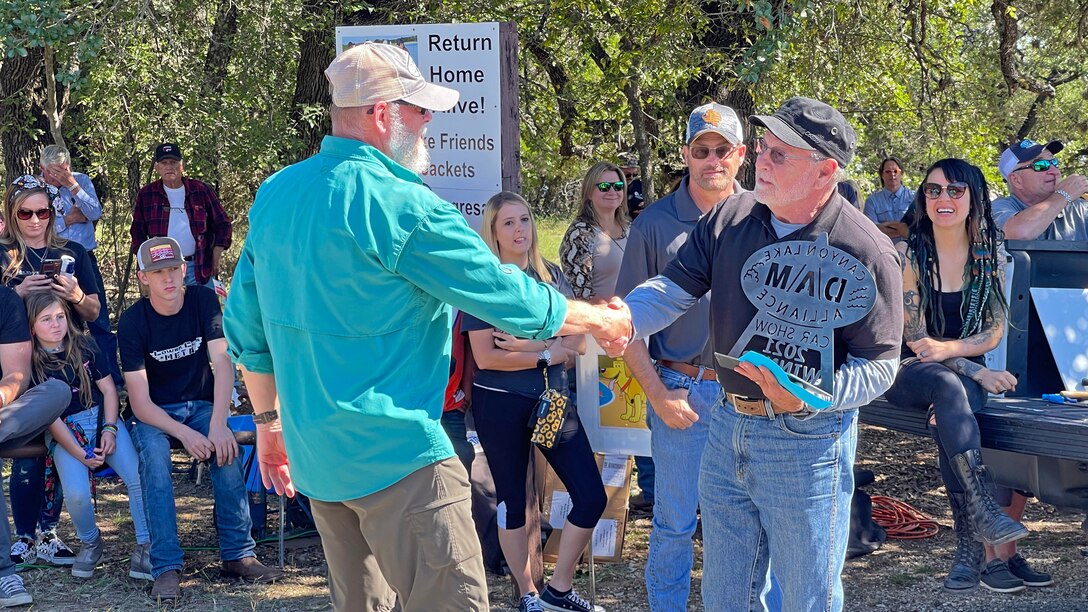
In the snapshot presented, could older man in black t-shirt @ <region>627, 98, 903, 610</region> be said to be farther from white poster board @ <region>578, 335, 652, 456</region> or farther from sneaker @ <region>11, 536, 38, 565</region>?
sneaker @ <region>11, 536, 38, 565</region>

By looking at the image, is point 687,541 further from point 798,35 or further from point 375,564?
point 798,35

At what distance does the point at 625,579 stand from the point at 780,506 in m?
2.52

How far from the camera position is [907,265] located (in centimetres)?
543

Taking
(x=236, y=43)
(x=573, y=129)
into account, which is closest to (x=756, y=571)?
(x=236, y=43)

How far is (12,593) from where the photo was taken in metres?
5.35

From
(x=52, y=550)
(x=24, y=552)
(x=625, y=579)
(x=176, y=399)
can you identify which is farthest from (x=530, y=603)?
(x=24, y=552)

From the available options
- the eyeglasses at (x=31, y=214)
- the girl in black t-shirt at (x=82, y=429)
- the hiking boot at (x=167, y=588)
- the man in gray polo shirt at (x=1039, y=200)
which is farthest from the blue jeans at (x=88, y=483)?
the man in gray polo shirt at (x=1039, y=200)

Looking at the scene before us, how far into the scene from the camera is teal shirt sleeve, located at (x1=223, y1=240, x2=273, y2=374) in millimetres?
3246

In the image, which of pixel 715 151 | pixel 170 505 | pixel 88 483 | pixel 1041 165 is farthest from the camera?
pixel 1041 165

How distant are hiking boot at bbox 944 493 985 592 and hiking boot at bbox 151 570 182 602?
368 centimetres

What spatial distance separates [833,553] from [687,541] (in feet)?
3.98

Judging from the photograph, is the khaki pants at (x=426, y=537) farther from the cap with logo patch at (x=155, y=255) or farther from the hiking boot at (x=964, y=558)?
the cap with logo patch at (x=155, y=255)

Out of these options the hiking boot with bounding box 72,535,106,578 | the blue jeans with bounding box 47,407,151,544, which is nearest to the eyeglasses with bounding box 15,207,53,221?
the blue jeans with bounding box 47,407,151,544

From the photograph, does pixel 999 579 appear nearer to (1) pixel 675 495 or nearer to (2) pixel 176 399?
(1) pixel 675 495
